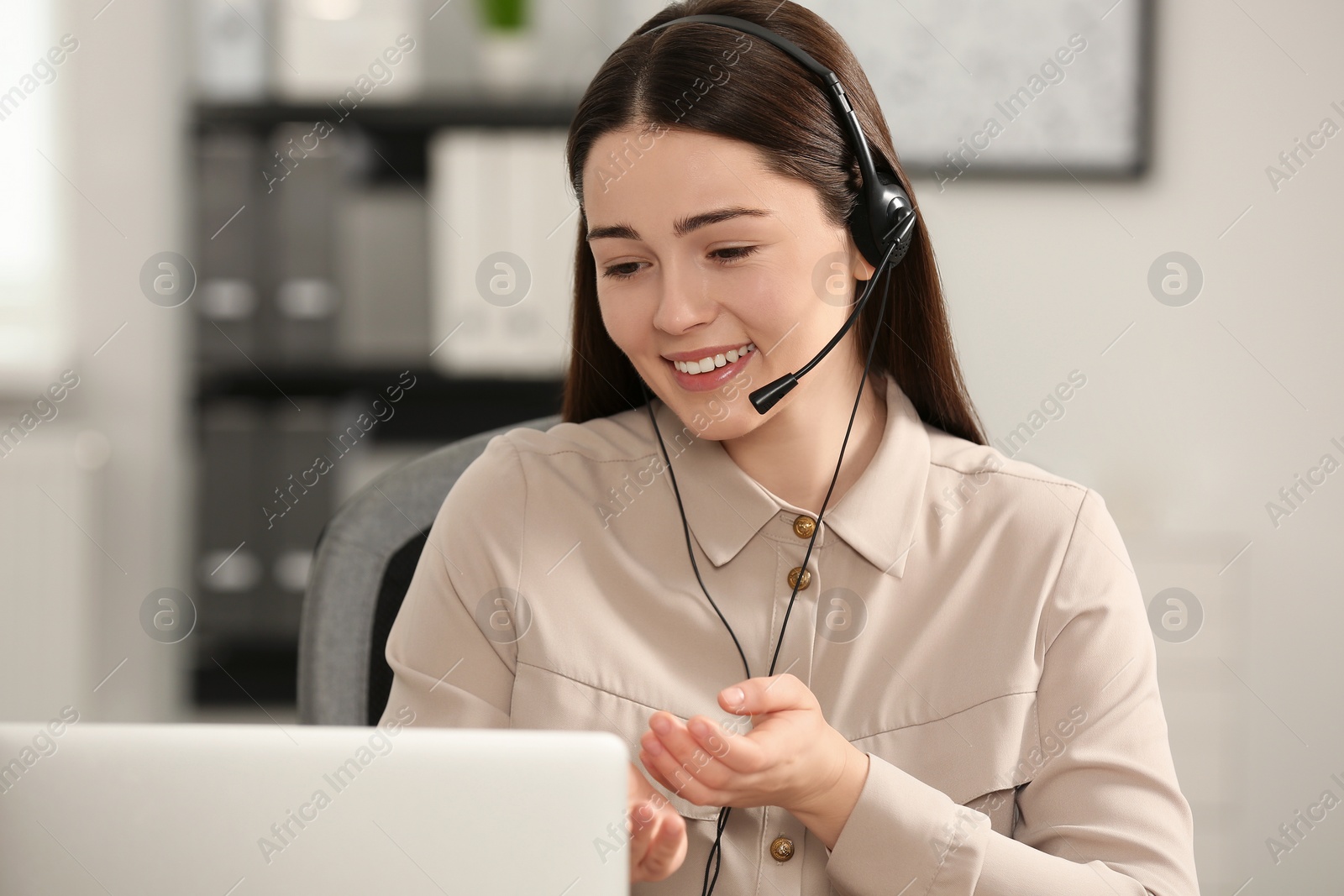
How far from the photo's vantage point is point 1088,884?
84 cm

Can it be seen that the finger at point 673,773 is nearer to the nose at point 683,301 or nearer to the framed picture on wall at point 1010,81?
the nose at point 683,301

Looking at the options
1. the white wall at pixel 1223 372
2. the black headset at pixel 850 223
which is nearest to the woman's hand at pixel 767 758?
the black headset at pixel 850 223

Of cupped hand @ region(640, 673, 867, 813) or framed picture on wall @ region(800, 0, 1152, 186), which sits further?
framed picture on wall @ region(800, 0, 1152, 186)

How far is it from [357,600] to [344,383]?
4.30 feet

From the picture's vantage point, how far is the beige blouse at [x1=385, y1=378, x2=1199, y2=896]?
91 centimetres

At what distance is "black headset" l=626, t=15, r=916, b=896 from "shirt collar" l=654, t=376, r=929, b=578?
1.0 inches

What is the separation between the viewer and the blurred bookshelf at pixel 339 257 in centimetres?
223

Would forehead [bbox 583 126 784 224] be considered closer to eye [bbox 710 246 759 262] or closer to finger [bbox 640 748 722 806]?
eye [bbox 710 246 759 262]

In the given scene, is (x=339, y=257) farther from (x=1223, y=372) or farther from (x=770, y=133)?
(x=1223, y=372)

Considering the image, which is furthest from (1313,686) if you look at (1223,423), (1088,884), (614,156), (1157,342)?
(614,156)

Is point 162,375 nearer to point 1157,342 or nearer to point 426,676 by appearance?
point 426,676

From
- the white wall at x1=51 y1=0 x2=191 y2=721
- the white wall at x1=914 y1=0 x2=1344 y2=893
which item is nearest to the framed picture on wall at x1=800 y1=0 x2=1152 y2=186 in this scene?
the white wall at x1=914 y1=0 x2=1344 y2=893

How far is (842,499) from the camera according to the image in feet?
3.43

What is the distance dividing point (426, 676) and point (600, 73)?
59 centimetres
